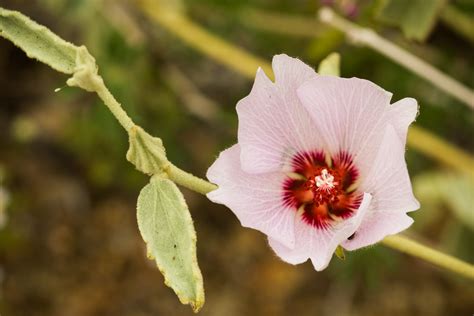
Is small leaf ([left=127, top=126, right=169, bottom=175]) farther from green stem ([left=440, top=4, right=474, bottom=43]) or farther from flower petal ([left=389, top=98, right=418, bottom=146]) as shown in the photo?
green stem ([left=440, top=4, right=474, bottom=43])

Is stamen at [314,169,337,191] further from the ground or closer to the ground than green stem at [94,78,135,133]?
closer to the ground

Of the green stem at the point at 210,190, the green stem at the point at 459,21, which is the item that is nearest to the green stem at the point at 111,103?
the green stem at the point at 210,190

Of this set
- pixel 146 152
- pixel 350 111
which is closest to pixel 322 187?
pixel 350 111

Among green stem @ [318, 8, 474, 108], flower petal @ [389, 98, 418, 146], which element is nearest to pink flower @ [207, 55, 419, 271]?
flower petal @ [389, 98, 418, 146]

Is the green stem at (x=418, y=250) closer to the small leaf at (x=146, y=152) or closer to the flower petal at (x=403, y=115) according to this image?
the flower petal at (x=403, y=115)

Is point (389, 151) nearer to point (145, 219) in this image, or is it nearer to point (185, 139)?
point (145, 219)
